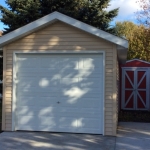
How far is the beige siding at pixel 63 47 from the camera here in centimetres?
839

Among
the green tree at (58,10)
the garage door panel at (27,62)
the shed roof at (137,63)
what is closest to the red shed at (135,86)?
the shed roof at (137,63)

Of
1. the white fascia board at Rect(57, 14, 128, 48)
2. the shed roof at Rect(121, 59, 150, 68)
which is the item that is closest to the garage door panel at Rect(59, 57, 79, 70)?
the white fascia board at Rect(57, 14, 128, 48)

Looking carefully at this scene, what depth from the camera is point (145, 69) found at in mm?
15281

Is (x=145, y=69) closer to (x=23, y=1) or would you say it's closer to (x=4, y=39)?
(x=23, y=1)

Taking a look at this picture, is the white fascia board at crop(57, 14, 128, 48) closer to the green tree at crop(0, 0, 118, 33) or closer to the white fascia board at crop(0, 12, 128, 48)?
the white fascia board at crop(0, 12, 128, 48)

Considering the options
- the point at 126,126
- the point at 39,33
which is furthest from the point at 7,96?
the point at 126,126

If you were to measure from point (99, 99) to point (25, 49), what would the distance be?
8.86 feet

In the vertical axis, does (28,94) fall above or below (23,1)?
below

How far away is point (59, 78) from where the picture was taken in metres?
8.71

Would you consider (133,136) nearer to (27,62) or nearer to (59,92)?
(59,92)

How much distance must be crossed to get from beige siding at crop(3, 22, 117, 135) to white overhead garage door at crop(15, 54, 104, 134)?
0.72 ft

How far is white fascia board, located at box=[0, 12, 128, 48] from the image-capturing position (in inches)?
320

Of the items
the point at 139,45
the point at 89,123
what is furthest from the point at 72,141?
the point at 139,45

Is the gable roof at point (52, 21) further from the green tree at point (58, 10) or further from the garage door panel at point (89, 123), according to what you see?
the green tree at point (58, 10)
